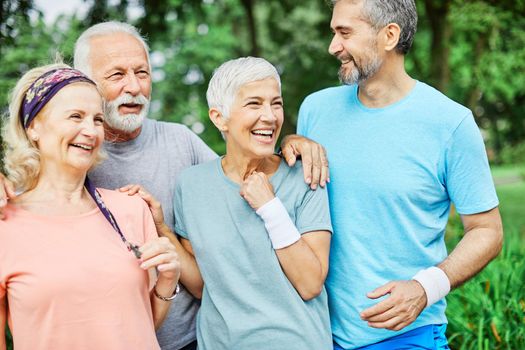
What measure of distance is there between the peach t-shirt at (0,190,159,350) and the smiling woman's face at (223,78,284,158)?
0.69m

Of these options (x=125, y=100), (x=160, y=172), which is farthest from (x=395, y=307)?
(x=125, y=100)

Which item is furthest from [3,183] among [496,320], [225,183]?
[496,320]

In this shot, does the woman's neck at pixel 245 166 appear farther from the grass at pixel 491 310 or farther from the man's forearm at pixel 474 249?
the grass at pixel 491 310

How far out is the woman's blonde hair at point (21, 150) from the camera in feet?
8.10

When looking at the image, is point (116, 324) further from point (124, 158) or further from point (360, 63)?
point (360, 63)

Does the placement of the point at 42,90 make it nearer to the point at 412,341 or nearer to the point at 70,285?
the point at 70,285

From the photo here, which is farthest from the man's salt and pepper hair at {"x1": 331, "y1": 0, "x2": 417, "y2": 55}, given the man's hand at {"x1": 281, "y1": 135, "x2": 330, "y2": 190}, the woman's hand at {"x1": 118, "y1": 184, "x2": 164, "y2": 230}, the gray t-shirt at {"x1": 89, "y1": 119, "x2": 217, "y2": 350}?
the woman's hand at {"x1": 118, "y1": 184, "x2": 164, "y2": 230}

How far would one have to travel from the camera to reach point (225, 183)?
9.07ft

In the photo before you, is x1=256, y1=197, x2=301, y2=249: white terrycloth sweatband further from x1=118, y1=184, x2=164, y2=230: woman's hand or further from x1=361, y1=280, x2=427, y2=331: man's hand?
x1=118, y1=184, x2=164, y2=230: woman's hand

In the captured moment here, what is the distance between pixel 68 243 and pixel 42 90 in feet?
1.97

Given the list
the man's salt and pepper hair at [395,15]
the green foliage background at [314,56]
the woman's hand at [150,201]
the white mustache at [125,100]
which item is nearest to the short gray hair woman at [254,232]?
the woman's hand at [150,201]

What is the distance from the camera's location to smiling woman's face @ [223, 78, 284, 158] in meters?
2.65

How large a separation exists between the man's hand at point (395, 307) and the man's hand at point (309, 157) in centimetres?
53

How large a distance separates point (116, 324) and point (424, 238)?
4.52ft
